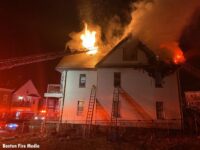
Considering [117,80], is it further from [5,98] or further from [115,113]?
[5,98]

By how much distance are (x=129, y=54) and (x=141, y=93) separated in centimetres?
418

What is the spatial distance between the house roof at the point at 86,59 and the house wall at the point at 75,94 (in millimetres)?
677

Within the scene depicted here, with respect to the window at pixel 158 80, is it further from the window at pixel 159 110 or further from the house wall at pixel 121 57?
the house wall at pixel 121 57

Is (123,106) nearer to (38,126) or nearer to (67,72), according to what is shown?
(67,72)

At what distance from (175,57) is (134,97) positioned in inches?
212

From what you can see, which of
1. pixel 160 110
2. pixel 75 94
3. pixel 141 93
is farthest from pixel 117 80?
pixel 160 110

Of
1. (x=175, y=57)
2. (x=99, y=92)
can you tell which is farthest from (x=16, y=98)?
(x=175, y=57)

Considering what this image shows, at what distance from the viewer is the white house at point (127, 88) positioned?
19750 mm

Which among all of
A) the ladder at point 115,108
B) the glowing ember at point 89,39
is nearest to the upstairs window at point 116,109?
the ladder at point 115,108

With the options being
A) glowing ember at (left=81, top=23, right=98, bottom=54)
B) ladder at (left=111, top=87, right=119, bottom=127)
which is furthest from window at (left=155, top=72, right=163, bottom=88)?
glowing ember at (left=81, top=23, right=98, bottom=54)

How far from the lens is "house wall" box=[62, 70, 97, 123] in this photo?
21750 mm

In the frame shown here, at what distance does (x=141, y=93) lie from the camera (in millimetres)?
20297

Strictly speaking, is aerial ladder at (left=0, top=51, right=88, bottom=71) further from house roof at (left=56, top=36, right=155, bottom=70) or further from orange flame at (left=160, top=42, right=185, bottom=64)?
orange flame at (left=160, top=42, right=185, bottom=64)

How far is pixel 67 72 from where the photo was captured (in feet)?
76.8
